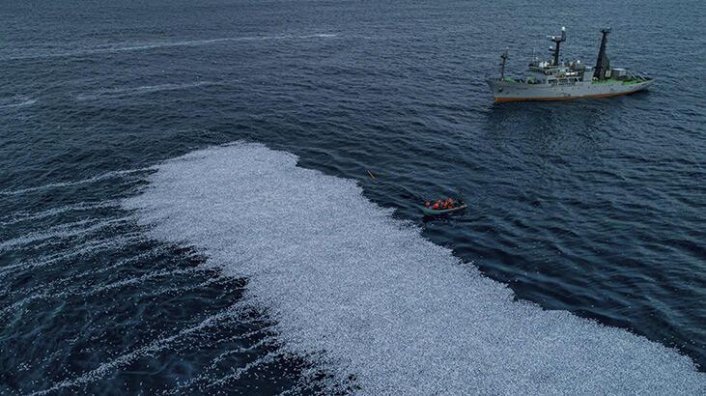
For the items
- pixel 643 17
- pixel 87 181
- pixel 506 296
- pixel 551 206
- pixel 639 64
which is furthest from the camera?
pixel 643 17

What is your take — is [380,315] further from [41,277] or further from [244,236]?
[41,277]

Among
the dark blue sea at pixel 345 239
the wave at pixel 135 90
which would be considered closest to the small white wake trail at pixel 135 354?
the dark blue sea at pixel 345 239

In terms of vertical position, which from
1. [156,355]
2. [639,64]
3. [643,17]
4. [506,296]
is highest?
[643,17]

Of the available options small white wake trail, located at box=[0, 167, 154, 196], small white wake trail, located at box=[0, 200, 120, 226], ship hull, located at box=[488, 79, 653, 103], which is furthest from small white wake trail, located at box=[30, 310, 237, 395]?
ship hull, located at box=[488, 79, 653, 103]

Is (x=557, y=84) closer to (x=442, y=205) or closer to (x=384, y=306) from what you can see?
(x=442, y=205)

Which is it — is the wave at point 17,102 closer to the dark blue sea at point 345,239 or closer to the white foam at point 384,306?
the dark blue sea at point 345,239

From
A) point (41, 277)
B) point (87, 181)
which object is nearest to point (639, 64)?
point (87, 181)

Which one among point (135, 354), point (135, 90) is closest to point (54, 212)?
point (135, 354)
